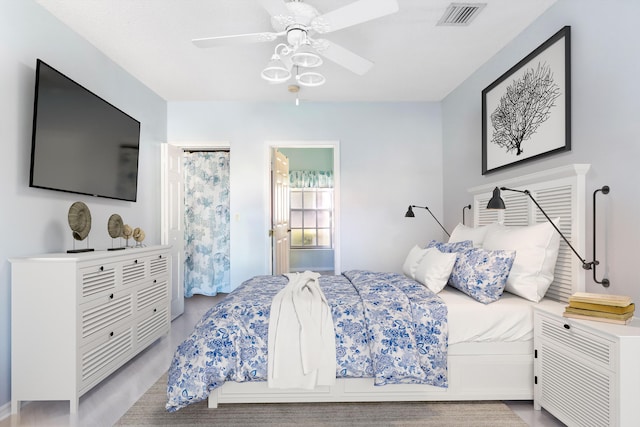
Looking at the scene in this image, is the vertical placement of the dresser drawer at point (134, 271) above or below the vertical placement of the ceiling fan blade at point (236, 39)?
below

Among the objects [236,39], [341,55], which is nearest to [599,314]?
[341,55]

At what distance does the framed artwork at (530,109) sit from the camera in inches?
95.0

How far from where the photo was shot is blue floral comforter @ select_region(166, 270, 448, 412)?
6.58 ft

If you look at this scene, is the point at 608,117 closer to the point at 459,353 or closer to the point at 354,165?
the point at 459,353

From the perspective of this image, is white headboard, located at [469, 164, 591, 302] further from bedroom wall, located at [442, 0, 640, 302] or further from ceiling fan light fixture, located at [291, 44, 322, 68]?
ceiling fan light fixture, located at [291, 44, 322, 68]

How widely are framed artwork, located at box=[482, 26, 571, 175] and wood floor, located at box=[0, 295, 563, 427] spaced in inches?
64.8

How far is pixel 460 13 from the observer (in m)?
2.57

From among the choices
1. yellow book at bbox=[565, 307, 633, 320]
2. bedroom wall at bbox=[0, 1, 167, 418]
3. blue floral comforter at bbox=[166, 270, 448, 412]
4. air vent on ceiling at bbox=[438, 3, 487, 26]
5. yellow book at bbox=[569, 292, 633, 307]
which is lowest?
blue floral comforter at bbox=[166, 270, 448, 412]

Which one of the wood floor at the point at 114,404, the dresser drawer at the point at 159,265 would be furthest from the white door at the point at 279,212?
the wood floor at the point at 114,404

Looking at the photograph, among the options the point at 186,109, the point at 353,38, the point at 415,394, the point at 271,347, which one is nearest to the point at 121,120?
the point at 186,109

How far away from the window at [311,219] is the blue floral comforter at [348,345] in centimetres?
502

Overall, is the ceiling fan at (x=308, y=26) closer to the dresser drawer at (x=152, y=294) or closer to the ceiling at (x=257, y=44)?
the ceiling at (x=257, y=44)

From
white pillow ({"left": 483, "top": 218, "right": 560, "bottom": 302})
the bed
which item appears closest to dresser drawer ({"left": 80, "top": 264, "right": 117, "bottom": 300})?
the bed

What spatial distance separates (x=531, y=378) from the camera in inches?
87.0
